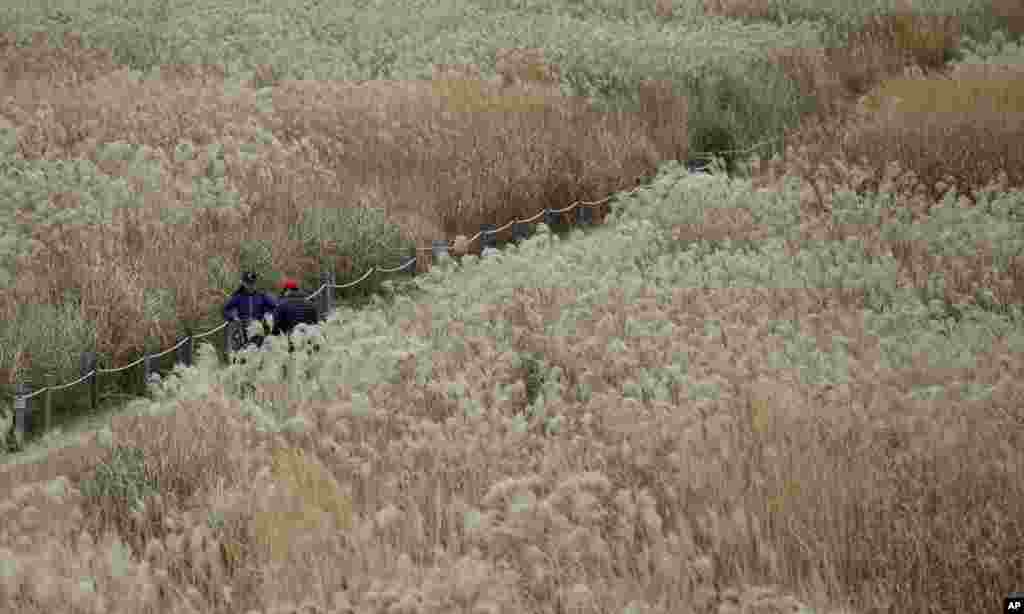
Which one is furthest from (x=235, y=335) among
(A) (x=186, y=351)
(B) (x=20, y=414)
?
(B) (x=20, y=414)

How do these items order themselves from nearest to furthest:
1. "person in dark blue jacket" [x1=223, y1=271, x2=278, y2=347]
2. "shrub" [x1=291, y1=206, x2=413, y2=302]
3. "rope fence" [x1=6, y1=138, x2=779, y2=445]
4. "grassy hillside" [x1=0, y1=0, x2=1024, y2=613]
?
"grassy hillside" [x1=0, y1=0, x2=1024, y2=613]
"rope fence" [x1=6, y1=138, x2=779, y2=445]
"person in dark blue jacket" [x1=223, y1=271, x2=278, y2=347]
"shrub" [x1=291, y1=206, x2=413, y2=302]

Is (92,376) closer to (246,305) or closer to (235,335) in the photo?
(235,335)

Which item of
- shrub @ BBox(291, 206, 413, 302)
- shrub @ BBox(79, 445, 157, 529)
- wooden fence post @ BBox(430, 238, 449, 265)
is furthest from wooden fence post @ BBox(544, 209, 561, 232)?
shrub @ BBox(79, 445, 157, 529)

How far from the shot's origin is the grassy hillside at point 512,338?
521 centimetres

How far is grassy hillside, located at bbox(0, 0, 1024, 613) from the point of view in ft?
17.1

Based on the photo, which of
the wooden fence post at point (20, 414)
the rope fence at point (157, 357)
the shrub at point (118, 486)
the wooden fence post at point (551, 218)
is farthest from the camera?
the wooden fence post at point (551, 218)

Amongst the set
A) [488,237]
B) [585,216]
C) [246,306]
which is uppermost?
[246,306]

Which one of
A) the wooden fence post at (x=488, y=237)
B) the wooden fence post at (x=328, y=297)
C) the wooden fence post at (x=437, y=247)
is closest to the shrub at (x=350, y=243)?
the wooden fence post at (x=437, y=247)

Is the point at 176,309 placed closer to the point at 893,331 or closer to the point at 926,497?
the point at 893,331

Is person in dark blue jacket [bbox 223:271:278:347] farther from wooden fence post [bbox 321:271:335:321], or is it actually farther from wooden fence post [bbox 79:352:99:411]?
wooden fence post [bbox 321:271:335:321]

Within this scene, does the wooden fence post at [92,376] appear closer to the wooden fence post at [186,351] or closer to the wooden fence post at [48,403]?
the wooden fence post at [48,403]

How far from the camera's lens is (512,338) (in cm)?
948

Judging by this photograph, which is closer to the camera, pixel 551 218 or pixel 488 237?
pixel 488 237

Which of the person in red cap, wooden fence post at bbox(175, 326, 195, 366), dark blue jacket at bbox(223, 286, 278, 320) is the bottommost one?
wooden fence post at bbox(175, 326, 195, 366)
